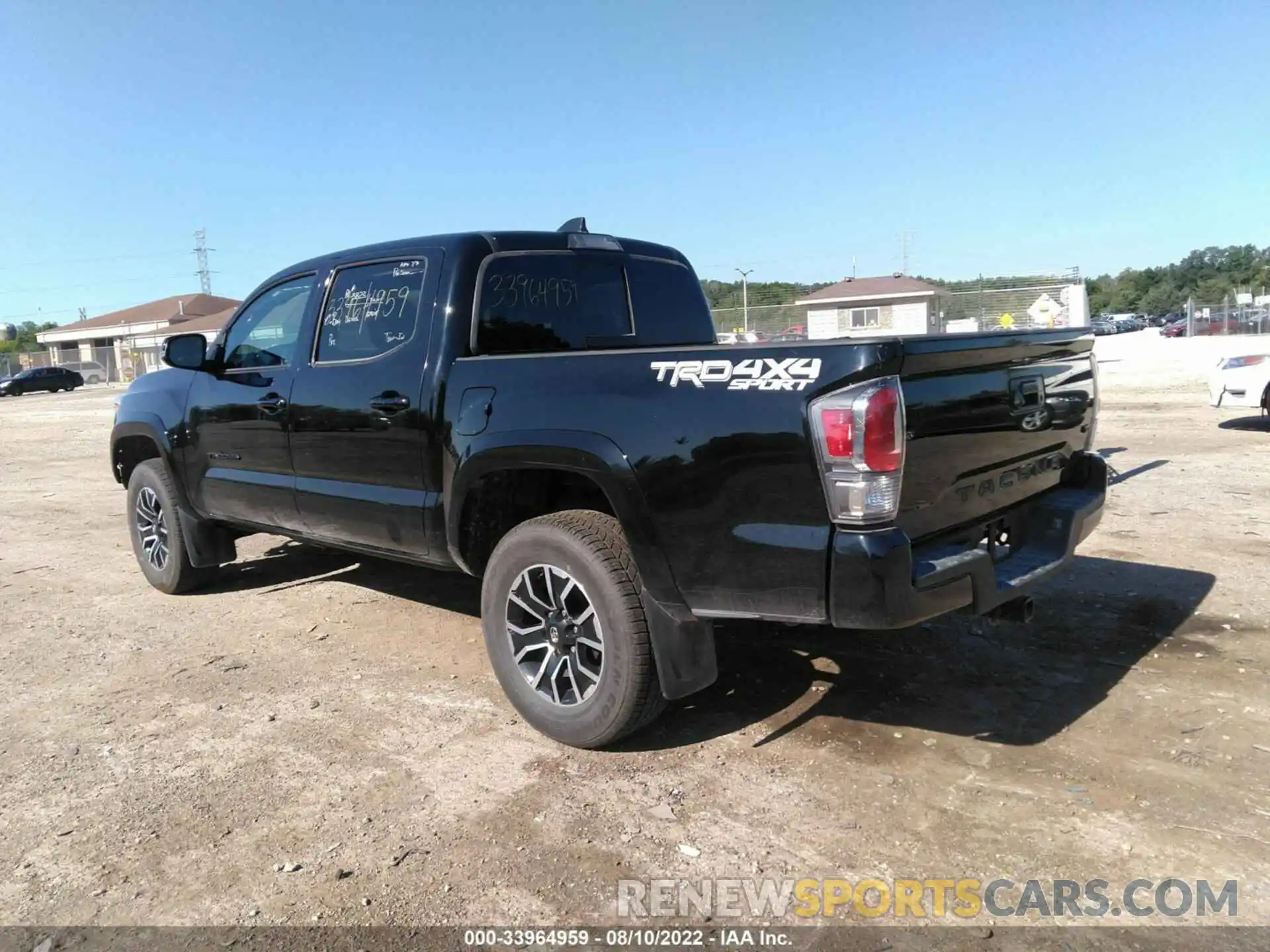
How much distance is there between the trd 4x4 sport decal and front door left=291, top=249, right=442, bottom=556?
135 centimetres

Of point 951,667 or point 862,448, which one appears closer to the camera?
point 862,448

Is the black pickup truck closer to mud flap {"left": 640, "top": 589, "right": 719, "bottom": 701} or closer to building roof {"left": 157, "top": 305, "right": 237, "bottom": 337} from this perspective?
mud flap {"left": 640, "top": 589, "right": 719, "bottom": 701}

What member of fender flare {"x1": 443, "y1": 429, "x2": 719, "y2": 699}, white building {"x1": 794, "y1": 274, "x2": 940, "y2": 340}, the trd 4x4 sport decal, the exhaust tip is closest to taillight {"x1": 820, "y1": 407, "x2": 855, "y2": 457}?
the trd 4x4 sport decal

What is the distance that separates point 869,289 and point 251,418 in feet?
139

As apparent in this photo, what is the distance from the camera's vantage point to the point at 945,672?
4203 mm

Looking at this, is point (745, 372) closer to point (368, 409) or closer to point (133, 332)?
point (368, 409)

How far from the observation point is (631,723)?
3.40m

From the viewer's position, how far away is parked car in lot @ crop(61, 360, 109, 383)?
53.2 m

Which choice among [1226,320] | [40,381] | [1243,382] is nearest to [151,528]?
[1243,382]

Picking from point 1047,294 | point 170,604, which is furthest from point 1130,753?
point 1047,294

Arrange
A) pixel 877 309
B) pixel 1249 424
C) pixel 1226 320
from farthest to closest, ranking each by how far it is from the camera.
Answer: pixel 1226 320
pixel 877 309
pixel 1249 424

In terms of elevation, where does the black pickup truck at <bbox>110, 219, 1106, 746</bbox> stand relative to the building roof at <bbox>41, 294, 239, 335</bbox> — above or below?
below

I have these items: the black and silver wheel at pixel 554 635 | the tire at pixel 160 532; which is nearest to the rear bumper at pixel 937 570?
the black and silver wheel at pixel 554 635

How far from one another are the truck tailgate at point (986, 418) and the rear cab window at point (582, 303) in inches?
71.1
